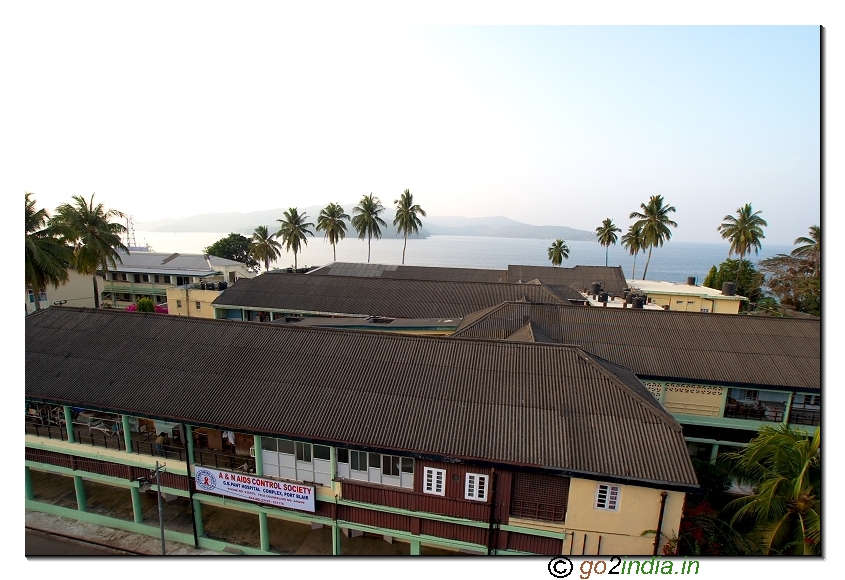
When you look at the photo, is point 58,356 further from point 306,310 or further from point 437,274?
point 437,274

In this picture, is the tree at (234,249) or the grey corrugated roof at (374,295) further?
the tree at (234,249)

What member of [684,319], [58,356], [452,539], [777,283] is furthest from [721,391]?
[777,283]

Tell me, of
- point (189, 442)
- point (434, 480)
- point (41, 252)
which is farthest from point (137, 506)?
point (41, 252)

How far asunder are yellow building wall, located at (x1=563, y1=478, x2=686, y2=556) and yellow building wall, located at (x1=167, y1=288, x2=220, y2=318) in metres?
36.5

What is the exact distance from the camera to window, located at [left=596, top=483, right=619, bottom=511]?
12.7 metres

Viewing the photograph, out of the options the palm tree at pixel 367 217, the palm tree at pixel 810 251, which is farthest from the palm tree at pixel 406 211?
the palm tree at pixel 810 251

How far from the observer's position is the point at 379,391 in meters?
14.9

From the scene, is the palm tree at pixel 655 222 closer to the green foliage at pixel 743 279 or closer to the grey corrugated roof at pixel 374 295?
the green foliage at pixel 743 279

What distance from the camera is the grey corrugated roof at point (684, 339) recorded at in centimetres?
2048

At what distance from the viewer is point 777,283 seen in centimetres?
4556

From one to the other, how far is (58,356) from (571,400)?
20730mm

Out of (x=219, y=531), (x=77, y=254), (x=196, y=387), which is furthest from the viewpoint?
(x=77, y=254)

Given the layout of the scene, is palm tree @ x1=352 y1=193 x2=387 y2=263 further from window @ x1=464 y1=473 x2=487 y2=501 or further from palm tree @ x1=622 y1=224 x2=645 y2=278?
window @ x1=464 y1=473 x2=487 y2=501

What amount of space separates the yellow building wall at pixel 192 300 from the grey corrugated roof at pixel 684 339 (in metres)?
27.3
